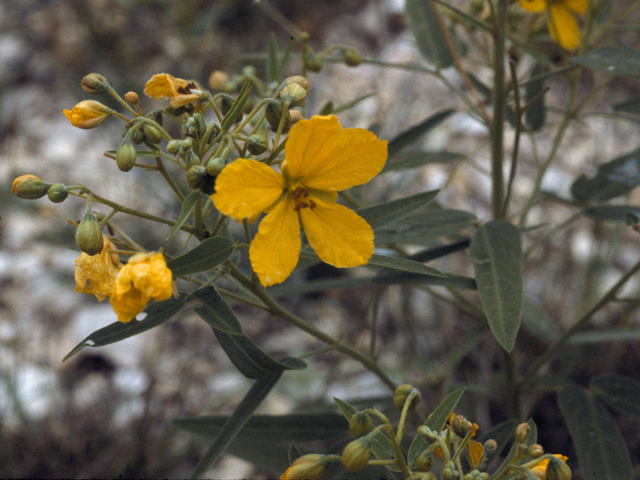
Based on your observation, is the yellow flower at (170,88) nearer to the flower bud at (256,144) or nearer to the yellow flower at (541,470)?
the flower bud at (256,144)

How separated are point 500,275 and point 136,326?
67 cm

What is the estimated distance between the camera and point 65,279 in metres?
2.48

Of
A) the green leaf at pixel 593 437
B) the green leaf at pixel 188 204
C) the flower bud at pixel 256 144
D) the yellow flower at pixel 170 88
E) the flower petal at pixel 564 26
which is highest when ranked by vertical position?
the flower petal at pixel 564 26

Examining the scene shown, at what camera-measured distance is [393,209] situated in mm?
1009

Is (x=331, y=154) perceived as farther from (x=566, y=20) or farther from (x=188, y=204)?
(x=566, y=20)

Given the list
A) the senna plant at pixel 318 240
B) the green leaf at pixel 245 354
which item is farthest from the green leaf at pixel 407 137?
the green leaf at pixel 245 354

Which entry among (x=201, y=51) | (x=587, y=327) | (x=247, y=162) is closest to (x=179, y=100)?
(x=247, y=162)

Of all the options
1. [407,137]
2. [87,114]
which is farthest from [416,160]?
[87,114]

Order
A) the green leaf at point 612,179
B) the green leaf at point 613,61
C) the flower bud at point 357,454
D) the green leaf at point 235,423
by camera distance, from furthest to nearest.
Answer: the green leaf at point 612,179 < the green leaf at point 613,61 < the green leaf at point 235,423 < the flower bud at point 357,454

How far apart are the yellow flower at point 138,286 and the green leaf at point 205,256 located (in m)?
0.05

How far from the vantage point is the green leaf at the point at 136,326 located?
2.63ft

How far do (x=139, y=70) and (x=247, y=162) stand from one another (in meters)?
2.74

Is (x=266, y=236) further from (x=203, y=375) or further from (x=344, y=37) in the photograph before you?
(x=344, y=37)

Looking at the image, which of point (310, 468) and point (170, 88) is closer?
point (310, 468)
